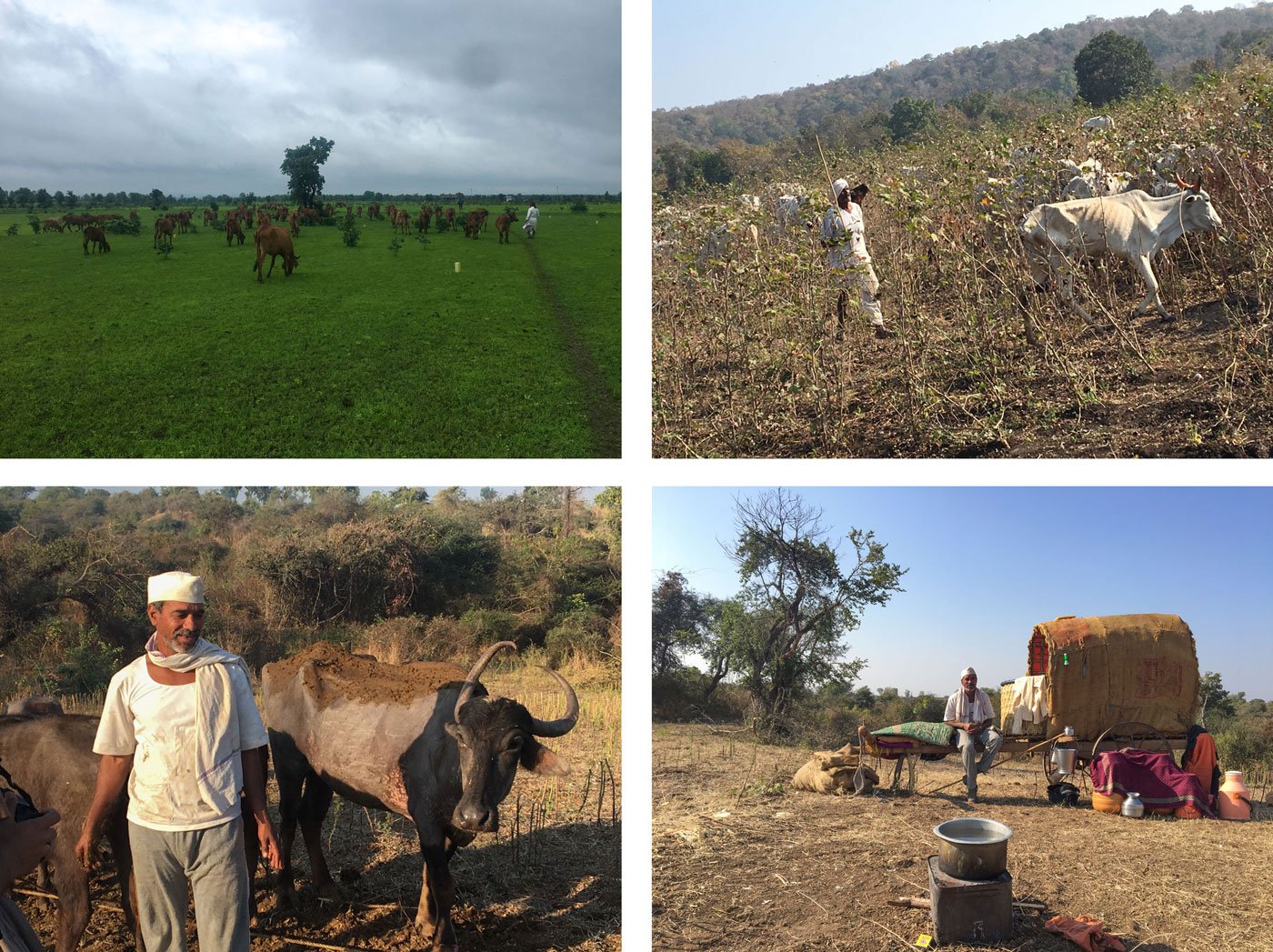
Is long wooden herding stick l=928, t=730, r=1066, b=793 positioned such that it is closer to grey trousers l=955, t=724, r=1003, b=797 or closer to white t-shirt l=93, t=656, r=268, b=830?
grey trousers l=955, t=724, r=1003, b=797

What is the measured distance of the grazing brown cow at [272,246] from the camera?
10.8 meters

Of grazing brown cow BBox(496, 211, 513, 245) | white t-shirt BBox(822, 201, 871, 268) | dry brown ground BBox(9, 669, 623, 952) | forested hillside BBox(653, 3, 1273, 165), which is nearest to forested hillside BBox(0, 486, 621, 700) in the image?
dry brown ground BBox(9, 669, 623, 952)

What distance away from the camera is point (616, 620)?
20.5 feet

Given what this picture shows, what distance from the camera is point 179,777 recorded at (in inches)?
141

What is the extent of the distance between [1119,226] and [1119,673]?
3.04 metres

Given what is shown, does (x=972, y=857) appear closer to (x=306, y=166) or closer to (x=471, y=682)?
(x=471, y=682)

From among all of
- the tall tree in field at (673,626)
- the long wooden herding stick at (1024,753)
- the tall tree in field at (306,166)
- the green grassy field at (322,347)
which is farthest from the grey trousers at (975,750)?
the tall tree in field at (306,166)

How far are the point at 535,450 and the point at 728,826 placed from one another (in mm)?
3075

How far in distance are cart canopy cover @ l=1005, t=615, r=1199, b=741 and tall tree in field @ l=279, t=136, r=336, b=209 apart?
846 cm

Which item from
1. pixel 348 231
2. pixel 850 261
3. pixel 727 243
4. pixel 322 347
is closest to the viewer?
pixel 850 261

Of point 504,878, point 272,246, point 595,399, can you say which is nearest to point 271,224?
point 272,246

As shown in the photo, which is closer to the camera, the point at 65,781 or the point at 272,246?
the point at 65,781

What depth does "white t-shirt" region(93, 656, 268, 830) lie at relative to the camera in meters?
3.57

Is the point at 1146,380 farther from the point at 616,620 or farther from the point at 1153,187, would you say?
the point at 616,620
